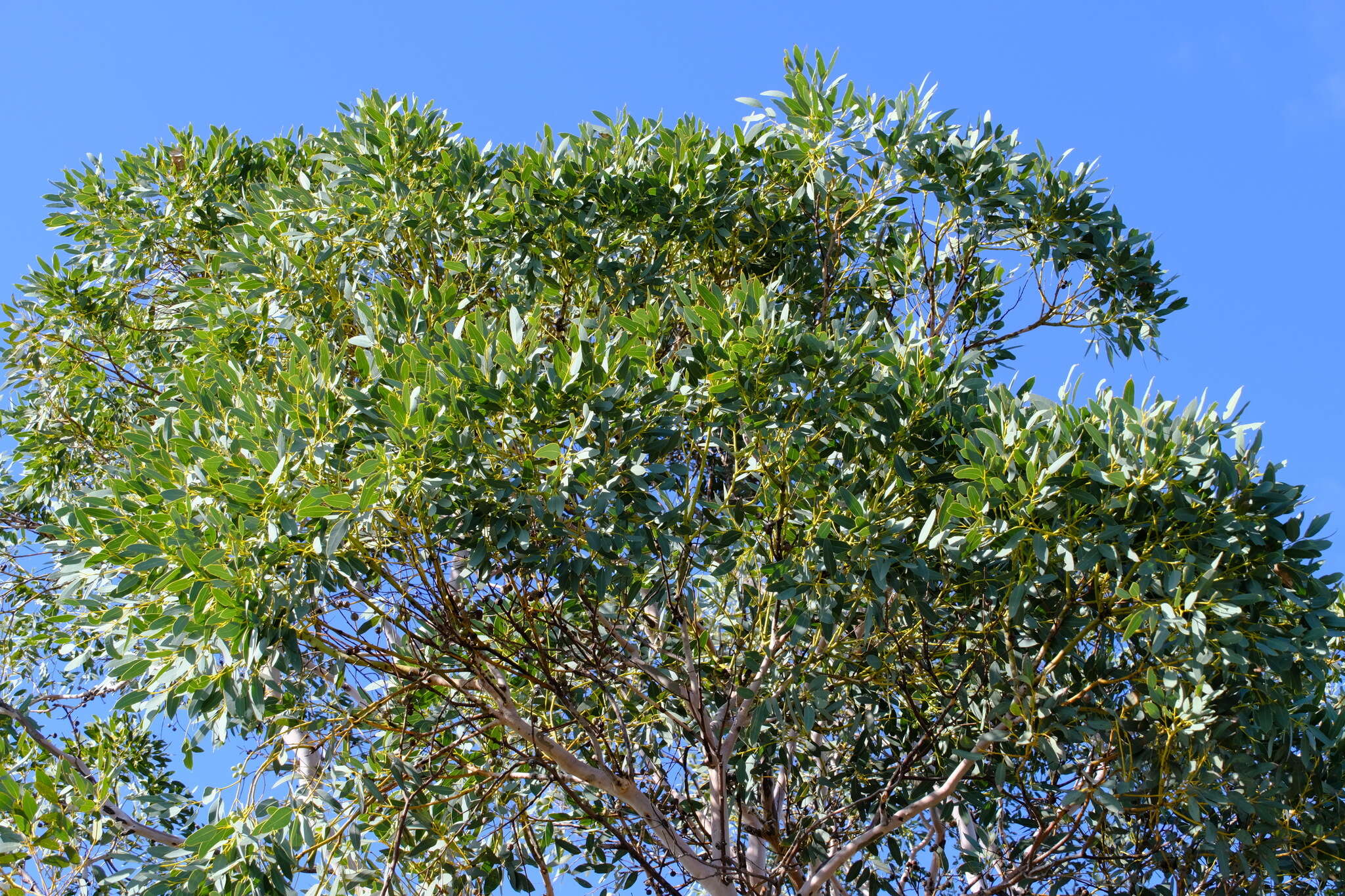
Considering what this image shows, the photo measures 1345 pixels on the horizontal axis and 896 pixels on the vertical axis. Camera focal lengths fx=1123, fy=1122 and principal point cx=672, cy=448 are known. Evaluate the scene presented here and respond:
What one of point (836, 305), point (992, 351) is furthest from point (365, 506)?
point (992, 351)

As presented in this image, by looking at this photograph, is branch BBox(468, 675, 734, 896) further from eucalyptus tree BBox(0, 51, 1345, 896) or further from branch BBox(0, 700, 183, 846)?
branch BBox(0, 700, 183, 846)

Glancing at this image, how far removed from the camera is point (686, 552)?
17.4 ft

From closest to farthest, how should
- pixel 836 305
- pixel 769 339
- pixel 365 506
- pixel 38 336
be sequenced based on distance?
pixel 365 506
pixel 769 339
pixel 836 305
pixel 38 336

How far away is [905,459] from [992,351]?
10.4ft

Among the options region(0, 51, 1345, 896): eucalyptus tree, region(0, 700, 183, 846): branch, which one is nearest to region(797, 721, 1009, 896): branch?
region(0, 51, 1345, 896): eucalyptus tree

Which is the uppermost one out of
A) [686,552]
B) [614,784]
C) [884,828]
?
[686,552]

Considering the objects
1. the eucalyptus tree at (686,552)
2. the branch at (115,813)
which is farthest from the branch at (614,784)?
the branch at (115,813)

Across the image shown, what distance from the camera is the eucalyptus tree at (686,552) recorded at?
15.0 feet

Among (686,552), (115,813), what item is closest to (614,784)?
(686,552)

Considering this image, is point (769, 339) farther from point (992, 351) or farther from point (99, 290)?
point (99, 290)

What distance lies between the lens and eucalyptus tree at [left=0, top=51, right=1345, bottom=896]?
15.0 feet

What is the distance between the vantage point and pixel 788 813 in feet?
23.8

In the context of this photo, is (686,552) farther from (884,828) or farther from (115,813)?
(115,813)

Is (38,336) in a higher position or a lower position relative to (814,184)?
higher
